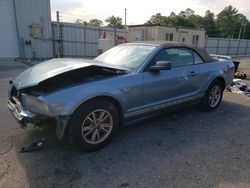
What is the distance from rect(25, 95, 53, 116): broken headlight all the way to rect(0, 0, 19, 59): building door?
12453 mm

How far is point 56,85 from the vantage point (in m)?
3.18

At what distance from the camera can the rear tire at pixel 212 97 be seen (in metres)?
5.08

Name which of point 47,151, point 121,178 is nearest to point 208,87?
point 121,178

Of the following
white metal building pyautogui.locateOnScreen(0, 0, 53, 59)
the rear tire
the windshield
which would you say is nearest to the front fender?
the windshield

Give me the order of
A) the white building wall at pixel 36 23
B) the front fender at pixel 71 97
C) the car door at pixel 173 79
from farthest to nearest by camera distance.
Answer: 1. the white building wall at pixel 36 23
2. the car door at pixel 173 79
3. the front fender at pixel 71 97

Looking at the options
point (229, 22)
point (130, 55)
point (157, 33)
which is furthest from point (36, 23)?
point (229, 22)

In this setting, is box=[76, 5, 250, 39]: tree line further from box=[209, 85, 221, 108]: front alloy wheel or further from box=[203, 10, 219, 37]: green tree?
box=[209, 85, 221, 108]: front alloy wheel

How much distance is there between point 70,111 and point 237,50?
3377cm

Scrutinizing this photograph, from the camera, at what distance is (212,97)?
17.3ft

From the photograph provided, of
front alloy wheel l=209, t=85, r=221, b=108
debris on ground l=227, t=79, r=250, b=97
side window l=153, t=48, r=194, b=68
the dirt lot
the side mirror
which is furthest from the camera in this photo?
debris on ground l=227, t=79, r=250, b=97

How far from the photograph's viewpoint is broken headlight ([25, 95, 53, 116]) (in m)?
2.89

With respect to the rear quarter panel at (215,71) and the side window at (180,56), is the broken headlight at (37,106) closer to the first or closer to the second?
the side window at (180,56)

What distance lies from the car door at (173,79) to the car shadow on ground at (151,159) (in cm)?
61

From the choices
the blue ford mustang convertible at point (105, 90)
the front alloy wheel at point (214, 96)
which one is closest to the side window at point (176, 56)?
the blue ford mustang convertible at point (105, 90)
